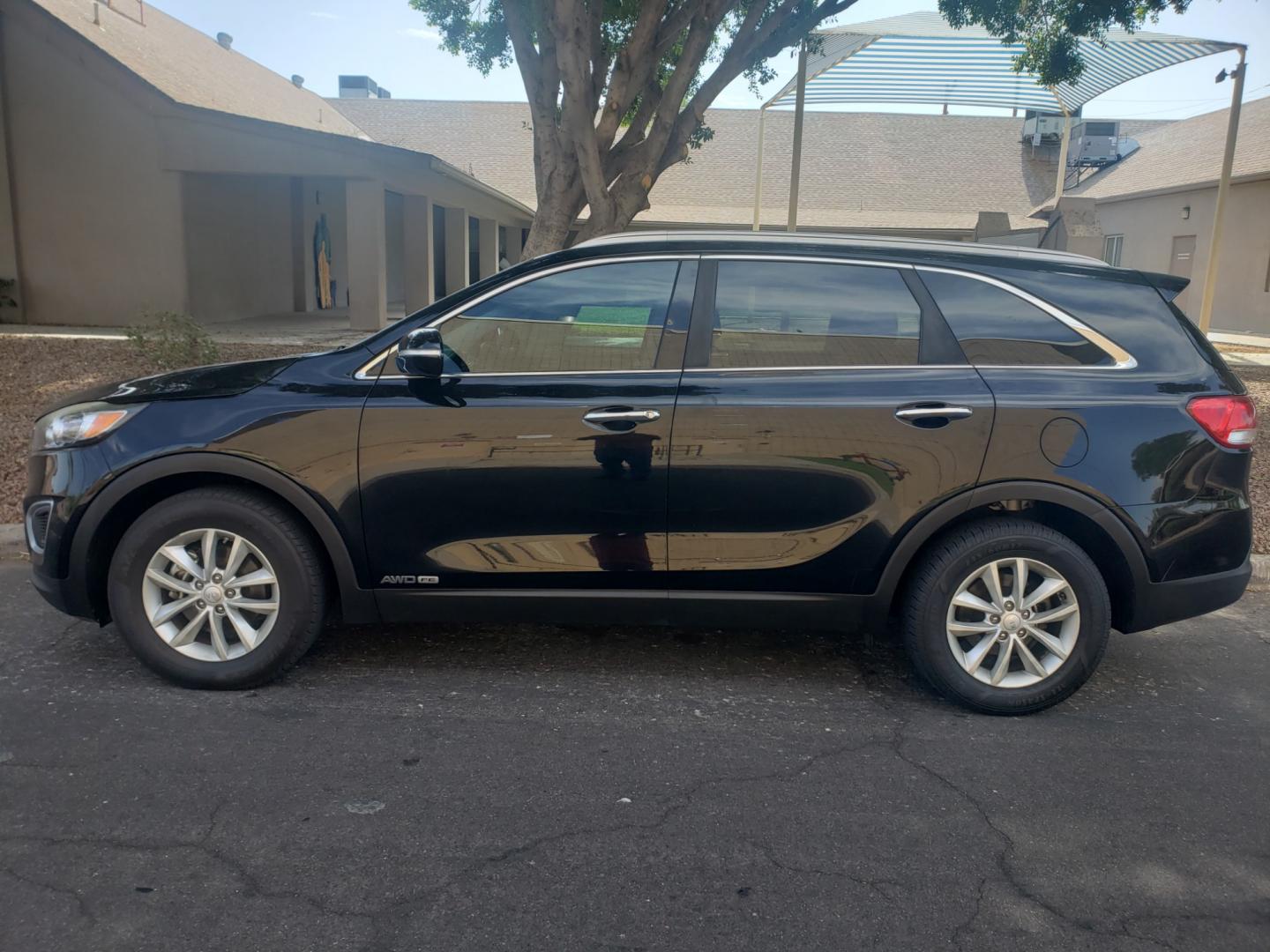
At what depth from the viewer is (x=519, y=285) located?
403 cm

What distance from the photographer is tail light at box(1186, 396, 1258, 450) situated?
3791mm

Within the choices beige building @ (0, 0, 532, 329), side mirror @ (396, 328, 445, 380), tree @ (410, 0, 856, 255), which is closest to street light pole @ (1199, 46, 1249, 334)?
tree @ (410, 0, 856, 255)

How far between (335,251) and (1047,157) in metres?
22.3

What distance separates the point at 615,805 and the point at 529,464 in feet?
4.25

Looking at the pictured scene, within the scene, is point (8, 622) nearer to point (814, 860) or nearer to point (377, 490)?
point (377, 490)

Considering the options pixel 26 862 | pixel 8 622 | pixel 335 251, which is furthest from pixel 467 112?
pixel 26 862

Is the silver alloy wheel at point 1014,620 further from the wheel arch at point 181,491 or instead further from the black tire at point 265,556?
the black tire at point 265,556

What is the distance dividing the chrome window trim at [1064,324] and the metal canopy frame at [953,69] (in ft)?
31.8

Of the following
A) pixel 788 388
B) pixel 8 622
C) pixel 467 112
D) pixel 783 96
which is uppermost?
pixel 467 112

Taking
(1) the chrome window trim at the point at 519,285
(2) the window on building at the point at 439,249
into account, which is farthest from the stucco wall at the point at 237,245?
(1) the chrome window trim at the point at 519,285

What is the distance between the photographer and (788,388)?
385 cm

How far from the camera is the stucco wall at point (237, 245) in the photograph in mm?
16250

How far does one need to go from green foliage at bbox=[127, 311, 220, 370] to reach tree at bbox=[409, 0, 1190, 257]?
3613 millimetres

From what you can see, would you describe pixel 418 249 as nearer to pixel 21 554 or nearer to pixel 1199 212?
pixel 21 554
